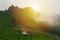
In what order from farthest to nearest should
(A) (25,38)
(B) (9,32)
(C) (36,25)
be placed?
(C) (36,25) → (B) (9,32) → (A) (25,38)

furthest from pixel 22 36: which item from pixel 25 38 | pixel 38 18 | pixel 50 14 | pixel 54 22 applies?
pixel 50 14

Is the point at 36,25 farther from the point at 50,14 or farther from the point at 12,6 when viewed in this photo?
the point at 12,6

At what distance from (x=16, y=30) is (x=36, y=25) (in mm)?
14539

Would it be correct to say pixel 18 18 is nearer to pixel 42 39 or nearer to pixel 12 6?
pixel 12 6

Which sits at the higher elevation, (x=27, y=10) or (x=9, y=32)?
(x=27, y=10)

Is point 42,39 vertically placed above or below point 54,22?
below

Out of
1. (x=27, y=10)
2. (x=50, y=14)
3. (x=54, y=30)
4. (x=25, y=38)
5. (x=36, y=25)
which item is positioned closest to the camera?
(x=25, y=38)

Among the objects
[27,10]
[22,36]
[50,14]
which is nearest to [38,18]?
[50,14]

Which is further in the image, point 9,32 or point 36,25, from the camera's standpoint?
point 36,25

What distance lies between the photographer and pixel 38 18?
84688 mm

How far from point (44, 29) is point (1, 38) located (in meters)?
21.4

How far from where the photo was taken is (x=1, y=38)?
5438 cm

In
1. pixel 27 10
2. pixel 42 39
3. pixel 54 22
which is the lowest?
pixel 42 39

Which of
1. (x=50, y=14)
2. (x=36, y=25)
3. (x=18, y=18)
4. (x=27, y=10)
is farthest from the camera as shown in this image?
(x=27, y=10)
